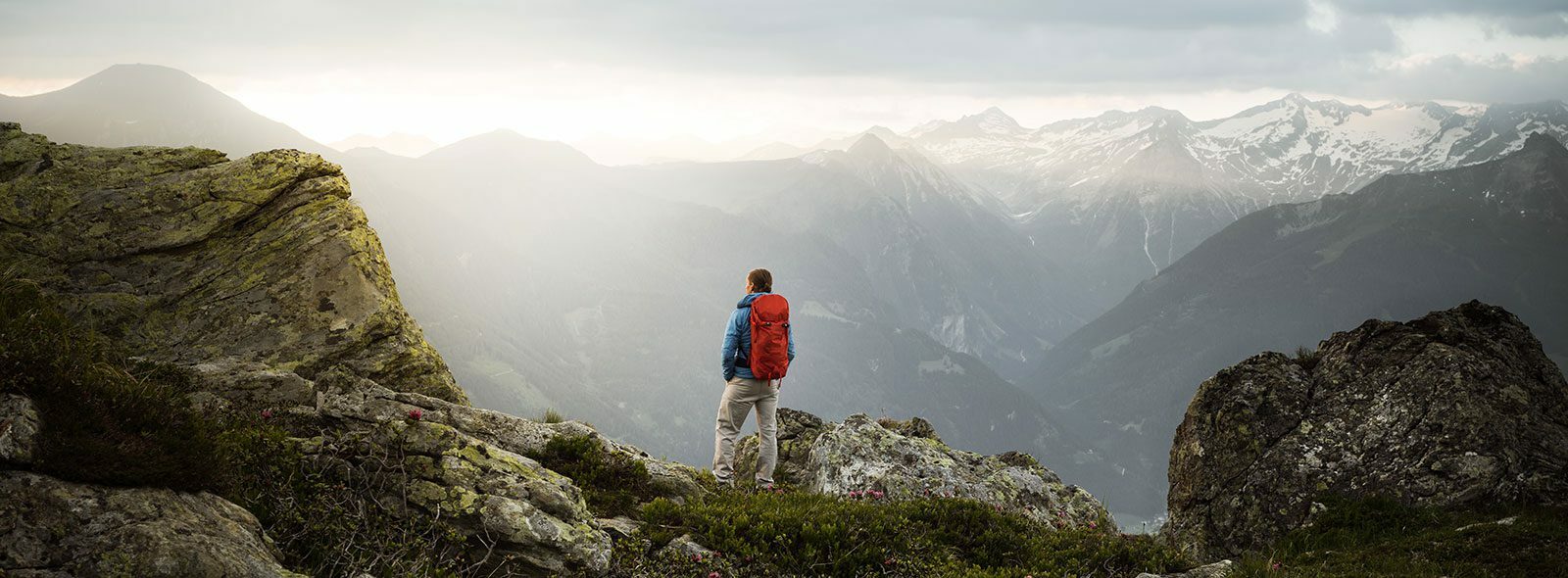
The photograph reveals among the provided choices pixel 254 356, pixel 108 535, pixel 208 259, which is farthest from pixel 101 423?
pixel 208 259

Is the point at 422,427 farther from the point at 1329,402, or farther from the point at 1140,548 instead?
the point at 1329,402

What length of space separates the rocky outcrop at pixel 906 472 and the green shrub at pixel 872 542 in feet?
8.78

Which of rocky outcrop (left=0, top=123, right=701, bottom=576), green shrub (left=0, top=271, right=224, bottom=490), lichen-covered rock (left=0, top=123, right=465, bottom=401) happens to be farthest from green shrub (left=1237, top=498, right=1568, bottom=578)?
lichen-covered rock (left=0, top=123, right=465, bottom=401)

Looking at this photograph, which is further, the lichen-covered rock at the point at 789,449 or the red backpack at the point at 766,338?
the lichen-covered rock at the point at 789,449

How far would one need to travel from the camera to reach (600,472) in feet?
41.4

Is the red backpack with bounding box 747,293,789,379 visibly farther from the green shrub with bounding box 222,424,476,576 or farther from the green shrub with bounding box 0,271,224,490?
the green shrub with bounding box 0,271,224,490

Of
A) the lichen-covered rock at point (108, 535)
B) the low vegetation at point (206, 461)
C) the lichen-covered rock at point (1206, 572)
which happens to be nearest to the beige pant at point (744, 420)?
the lichen-covered rock at point (1206, 572)

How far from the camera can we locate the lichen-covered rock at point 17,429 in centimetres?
583

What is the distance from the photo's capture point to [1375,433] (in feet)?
51.3

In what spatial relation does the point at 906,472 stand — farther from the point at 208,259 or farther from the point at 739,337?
the point at 208,259

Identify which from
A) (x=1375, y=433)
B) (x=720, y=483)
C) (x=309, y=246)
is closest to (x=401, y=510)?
(x=720, y=483)

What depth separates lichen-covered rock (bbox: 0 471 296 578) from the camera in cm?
561

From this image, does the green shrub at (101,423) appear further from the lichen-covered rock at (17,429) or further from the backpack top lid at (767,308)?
the backpack top lid at (767,308)

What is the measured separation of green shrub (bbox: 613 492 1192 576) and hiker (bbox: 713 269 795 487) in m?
2.82
